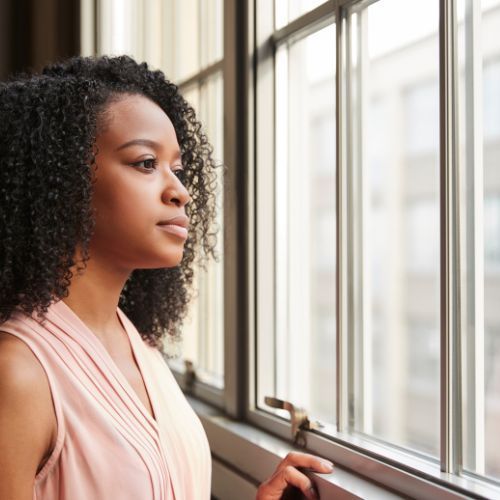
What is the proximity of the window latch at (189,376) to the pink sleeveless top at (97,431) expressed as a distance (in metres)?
0.77

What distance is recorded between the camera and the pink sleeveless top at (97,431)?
34.8 inches

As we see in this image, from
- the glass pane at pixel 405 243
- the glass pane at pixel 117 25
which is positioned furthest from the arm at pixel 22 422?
the glass pane at pixel 405 243

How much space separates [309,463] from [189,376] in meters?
0.80

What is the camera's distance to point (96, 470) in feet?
2.91

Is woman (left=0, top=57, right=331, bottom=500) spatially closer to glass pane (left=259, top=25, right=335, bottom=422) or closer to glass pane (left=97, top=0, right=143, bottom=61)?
glass pane (left=259, top=25, right=335, bottom=422)

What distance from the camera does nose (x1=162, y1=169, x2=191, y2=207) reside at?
0.97 m

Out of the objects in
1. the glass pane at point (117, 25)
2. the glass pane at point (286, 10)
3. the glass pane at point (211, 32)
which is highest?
the glass pane at point (117, 25)

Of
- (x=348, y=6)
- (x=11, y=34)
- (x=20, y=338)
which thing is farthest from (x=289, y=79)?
(x=11, y=34)

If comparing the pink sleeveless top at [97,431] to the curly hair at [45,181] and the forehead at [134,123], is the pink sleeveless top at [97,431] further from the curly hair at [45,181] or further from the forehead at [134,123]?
the forehead at [134,123]

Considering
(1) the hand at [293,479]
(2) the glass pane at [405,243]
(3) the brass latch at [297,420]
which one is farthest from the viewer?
(2) the glass pane at [405,243]

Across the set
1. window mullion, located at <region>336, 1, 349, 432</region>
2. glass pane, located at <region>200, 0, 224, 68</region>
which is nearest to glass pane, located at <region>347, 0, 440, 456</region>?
glass pane, located at <region>200, 0, 224, 68</region>

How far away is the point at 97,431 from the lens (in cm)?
91

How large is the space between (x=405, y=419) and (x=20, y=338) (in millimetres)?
30085

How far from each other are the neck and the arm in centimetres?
14
